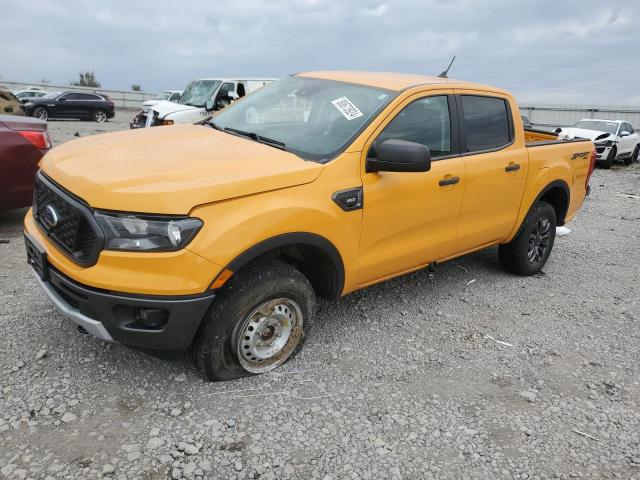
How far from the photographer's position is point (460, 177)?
392cm

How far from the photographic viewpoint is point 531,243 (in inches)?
204

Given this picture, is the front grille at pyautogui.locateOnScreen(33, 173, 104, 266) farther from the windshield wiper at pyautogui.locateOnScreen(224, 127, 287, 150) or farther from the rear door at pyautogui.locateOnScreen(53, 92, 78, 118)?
the rear door at pyautogui.locateOnScreen(53, 92, 78, 118)

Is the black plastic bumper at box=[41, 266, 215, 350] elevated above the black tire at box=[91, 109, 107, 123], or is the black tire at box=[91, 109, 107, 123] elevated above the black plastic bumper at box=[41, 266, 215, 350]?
the black plastic bumper at box=[41, 266, 215, 350]

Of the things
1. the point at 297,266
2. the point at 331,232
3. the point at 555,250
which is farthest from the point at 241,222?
the point at 555,250

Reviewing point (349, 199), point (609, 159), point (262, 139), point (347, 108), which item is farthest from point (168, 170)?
point (609, 159)

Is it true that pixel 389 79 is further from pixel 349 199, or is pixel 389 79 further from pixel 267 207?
pixel 267 207

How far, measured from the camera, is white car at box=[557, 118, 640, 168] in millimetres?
15578

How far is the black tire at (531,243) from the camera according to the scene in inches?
196

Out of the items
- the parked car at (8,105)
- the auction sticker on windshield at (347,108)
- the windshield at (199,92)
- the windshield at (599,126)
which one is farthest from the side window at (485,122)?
the windshield at (599,126)

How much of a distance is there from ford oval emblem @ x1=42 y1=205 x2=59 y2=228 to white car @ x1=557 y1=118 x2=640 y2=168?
50.5ft

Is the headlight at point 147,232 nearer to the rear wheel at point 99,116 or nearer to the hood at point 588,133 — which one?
the hood at point 588,133

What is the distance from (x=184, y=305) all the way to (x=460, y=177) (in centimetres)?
232

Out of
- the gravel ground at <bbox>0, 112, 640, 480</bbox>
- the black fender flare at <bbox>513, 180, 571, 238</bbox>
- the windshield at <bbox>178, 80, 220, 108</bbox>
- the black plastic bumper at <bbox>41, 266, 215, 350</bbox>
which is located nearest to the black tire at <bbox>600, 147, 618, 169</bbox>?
the windshield at <bbox>178, 80, 220, 108</bbox>

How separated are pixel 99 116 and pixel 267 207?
25.1m
